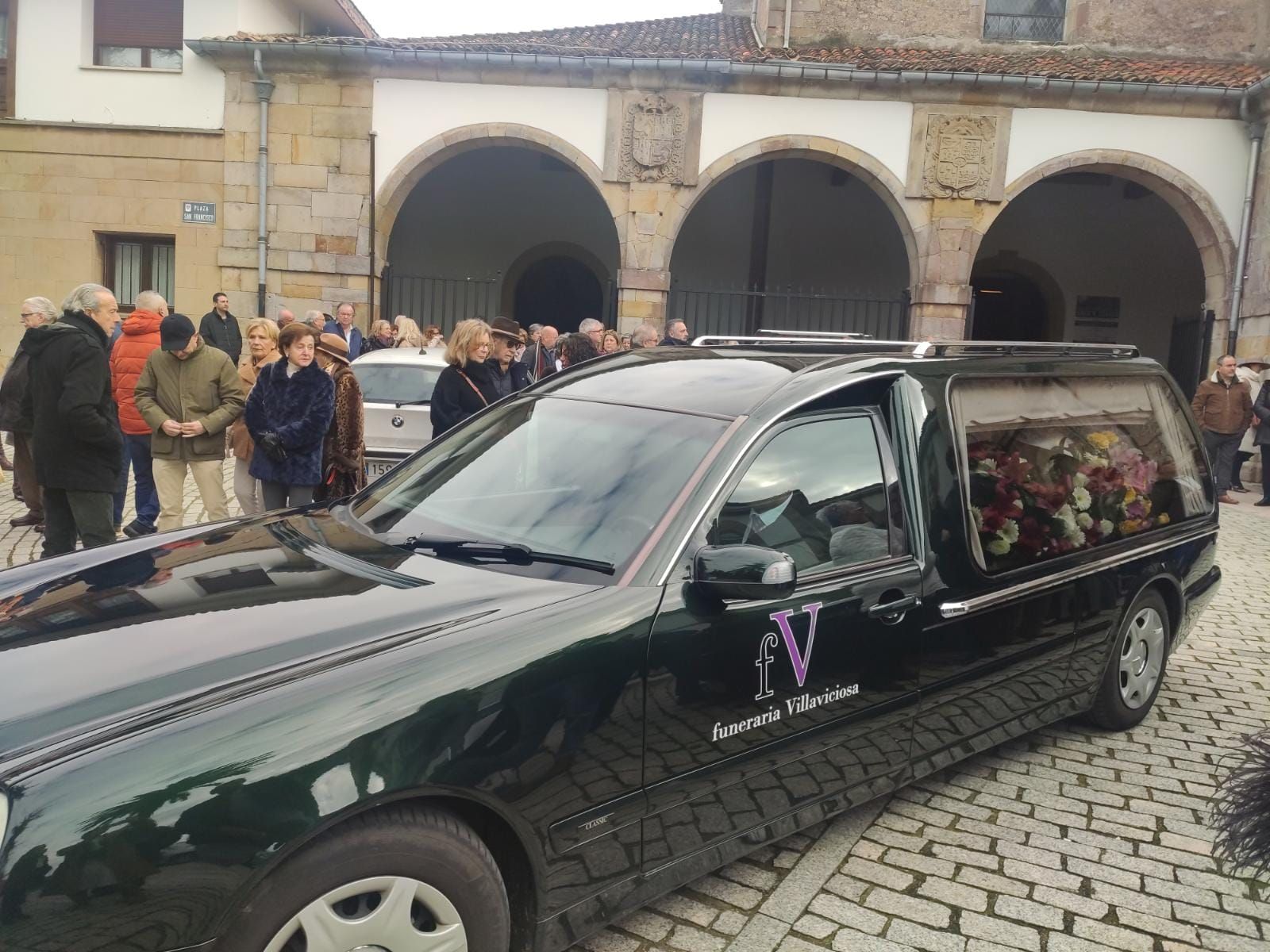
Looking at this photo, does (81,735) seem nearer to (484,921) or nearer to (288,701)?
(288,701)

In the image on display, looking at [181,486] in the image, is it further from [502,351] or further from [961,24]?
[961,24]

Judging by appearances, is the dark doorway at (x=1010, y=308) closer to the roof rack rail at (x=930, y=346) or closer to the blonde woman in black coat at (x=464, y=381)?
the blonde woman in black coat at (x=464, y=381)

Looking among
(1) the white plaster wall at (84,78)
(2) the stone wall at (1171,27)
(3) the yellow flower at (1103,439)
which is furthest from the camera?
(2) the stone wall at (1171,27)

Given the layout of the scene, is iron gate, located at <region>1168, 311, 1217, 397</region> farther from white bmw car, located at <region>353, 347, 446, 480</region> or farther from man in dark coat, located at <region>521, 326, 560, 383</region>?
white bmw car, located at <region>353, 347, 446, 480</region>

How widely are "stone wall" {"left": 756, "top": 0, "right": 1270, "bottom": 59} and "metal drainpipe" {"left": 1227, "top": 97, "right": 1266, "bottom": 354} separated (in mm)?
3390

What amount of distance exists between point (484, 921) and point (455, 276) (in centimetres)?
1804

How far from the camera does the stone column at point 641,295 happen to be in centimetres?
1541

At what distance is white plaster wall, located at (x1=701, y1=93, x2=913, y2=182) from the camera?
15.3 metres

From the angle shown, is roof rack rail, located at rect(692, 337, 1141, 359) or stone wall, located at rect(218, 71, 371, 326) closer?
roof rack rail, located at rect(692, 337, 1141, 359)

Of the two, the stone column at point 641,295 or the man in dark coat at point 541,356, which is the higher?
the stone column at point 641,295

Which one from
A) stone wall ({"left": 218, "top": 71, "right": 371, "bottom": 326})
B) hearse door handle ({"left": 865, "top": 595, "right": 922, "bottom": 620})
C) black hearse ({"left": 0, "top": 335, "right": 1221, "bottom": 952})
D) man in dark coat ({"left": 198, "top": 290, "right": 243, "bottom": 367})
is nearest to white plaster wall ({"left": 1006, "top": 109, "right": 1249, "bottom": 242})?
stone wall ({"left": 218, "top": 71, "right": 371, "bottom": 326})

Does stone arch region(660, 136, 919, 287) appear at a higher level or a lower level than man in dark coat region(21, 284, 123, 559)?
higher

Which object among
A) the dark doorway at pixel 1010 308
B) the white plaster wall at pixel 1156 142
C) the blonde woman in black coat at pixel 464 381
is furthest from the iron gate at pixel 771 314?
the blonde woman in black coat at pixel 464 381

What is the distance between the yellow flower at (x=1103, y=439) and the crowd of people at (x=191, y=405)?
9.06 ft
